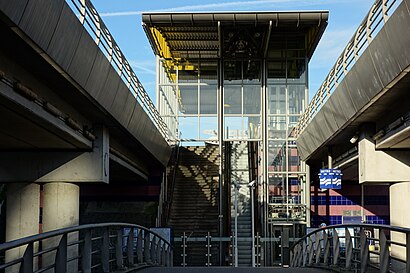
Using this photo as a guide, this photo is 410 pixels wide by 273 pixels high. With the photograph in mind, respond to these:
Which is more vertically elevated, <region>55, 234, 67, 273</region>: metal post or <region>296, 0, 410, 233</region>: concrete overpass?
<region>296, 0, 410, 233</region>: concrete overpass

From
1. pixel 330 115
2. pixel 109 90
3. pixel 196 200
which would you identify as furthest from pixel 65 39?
pixel 196 200

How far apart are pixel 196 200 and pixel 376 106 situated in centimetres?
2001

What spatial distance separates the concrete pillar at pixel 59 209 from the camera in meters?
18.1

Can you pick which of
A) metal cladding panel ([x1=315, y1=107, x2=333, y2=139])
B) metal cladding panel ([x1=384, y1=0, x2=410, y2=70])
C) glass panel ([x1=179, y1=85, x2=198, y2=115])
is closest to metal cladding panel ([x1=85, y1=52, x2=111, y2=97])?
metal cladding panel ([x1=384, y1=0, x2=410, y2=70])

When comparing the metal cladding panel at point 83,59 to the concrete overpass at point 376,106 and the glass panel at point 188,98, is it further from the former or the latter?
the glass panel at point 188,98

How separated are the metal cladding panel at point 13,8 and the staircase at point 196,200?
24.0m

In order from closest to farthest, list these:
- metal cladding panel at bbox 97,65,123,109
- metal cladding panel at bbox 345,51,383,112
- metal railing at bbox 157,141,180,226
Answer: metal cladding panel at bbox 345,51,383,112, metal cladding panel at bbox 97,65,123,109, metal railing at bbox 157,141,180,226

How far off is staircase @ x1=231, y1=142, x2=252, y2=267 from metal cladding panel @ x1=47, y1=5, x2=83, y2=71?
22549 mm

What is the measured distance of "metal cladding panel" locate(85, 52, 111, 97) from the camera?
1431cm

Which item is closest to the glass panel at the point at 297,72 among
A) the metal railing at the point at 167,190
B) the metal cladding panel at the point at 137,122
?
the metal railing at the point at 167,190

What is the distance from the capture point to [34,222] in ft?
61.0

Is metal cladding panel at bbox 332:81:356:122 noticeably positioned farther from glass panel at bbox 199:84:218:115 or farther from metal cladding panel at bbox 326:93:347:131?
glass panel at bbox 199:84:218:115

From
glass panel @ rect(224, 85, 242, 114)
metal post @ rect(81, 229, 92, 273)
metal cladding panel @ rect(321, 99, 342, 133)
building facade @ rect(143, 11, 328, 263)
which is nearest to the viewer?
metal post @ rect(81, 229, 92, 273)

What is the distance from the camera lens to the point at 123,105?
18.8 metres
